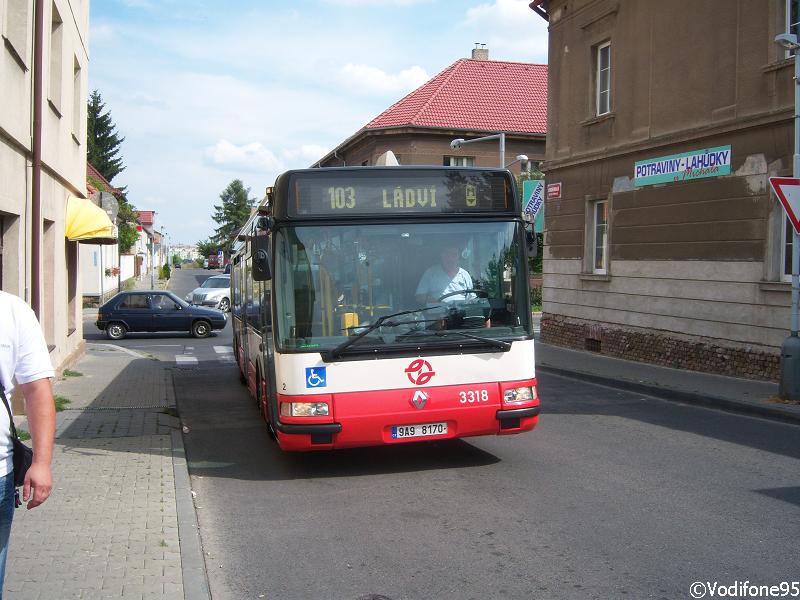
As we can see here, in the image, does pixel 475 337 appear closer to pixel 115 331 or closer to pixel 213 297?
pixel 115 331

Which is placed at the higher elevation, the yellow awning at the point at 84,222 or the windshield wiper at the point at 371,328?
the yellow awning at the point at 84,222

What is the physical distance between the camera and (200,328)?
27922 mm

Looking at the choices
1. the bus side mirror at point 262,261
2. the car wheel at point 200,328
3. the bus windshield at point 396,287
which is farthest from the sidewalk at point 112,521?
the car wheel at point 200,328

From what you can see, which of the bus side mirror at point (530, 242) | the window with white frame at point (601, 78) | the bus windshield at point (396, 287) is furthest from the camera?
the window with white frame at point (601, 78)

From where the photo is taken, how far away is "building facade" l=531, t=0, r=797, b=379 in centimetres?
1345

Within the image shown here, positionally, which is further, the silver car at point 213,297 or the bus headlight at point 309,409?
the silver car at point 213,297

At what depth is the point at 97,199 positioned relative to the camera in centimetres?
1991

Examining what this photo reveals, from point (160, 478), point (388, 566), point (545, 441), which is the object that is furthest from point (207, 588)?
point (545, 441)

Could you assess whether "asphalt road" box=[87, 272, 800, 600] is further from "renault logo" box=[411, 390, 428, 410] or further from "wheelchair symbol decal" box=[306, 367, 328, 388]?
"wheelchair symbol decal" box=[306, 367, 328, 388]

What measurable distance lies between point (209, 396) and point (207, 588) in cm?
935

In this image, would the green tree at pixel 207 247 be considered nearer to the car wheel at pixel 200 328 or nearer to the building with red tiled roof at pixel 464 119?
the building with red tiled roof at pixel 464 119

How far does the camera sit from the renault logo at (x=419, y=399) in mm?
7195

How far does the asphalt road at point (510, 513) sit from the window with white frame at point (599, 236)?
8865 millimetres

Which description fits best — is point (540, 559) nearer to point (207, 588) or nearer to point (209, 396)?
point (207, 588)
